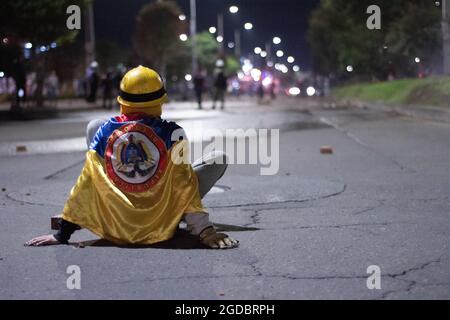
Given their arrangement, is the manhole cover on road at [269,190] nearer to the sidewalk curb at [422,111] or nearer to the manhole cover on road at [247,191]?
the manhole cover on road at [247,191]

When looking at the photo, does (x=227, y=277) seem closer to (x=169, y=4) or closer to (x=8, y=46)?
(x=8, y=46)

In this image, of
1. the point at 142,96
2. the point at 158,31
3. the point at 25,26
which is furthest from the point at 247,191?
the point at 158,31

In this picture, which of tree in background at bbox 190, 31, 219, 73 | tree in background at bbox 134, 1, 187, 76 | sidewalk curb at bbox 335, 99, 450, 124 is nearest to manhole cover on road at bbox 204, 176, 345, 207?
sidewalk curb at bbox 335, 99, 450, 124

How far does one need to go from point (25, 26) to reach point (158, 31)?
42177 millimetres

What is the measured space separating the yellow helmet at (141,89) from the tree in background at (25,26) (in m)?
23.4

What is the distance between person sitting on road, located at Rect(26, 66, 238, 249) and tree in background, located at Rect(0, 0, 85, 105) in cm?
2338

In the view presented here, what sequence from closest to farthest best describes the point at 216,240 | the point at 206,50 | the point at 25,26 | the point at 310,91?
1. the point at 216,240
2. the point at 25,26
3. the point at 310,91
4. the point at 206,50

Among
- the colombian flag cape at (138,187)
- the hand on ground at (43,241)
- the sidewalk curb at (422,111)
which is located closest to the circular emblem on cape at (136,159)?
the colombian flag cape at (138,187)

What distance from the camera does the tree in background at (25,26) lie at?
97.4 ft

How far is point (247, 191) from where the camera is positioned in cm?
902

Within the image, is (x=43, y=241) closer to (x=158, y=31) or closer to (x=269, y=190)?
(x=269, y=190)

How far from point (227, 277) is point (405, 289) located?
1.12 meters

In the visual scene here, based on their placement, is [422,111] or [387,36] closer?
[422,111]

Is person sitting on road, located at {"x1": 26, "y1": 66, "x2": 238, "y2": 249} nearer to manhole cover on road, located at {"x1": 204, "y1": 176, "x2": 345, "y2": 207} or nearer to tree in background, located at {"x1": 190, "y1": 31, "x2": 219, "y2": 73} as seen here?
manhole cover on road, located at {"x1": 204, "y1": 176, "x2": 345, "y2": 207}
